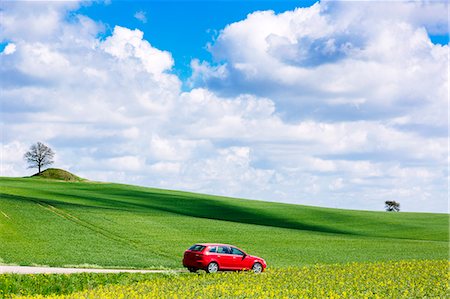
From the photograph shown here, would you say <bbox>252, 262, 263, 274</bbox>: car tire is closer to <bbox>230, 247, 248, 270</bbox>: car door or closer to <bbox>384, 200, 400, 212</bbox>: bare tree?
<bbox>230, 247, 248, 270</bbox>: car door

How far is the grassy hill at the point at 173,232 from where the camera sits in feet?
153

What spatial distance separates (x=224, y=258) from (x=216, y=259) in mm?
584

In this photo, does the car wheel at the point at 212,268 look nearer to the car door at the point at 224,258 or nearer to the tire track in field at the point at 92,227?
the car door at the point at 224,258

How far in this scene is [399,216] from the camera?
9875 centimetres

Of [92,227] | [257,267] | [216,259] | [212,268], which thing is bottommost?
[257,267]

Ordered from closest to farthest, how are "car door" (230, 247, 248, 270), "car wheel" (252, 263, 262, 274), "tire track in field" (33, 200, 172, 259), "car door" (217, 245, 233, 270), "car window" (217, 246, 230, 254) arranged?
"car door" (217, 245, 233, 270), "car window" (217, 246, 230, 254), "car door" (230, 247, 248, 270), "car wheel" (252, 263, 262, 274), "tire track in field" (33, 200, 172, 259)

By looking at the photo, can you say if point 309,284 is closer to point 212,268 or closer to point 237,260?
point 212,268

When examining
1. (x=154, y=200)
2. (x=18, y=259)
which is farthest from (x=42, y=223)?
(x=154, y=200)

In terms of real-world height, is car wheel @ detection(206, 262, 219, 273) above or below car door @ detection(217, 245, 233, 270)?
below

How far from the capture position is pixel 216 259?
37.5m

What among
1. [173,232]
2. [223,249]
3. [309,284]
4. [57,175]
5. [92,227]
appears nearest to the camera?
[309,284]

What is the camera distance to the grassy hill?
46625mm

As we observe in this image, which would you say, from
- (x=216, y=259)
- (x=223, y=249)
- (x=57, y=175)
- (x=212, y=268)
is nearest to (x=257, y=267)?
(x=223, y=249)

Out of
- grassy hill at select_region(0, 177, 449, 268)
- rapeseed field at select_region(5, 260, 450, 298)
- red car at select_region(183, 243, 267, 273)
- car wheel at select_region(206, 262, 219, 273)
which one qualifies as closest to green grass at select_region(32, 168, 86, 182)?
grassy hill at select_region(0, 177, 449, 268)
